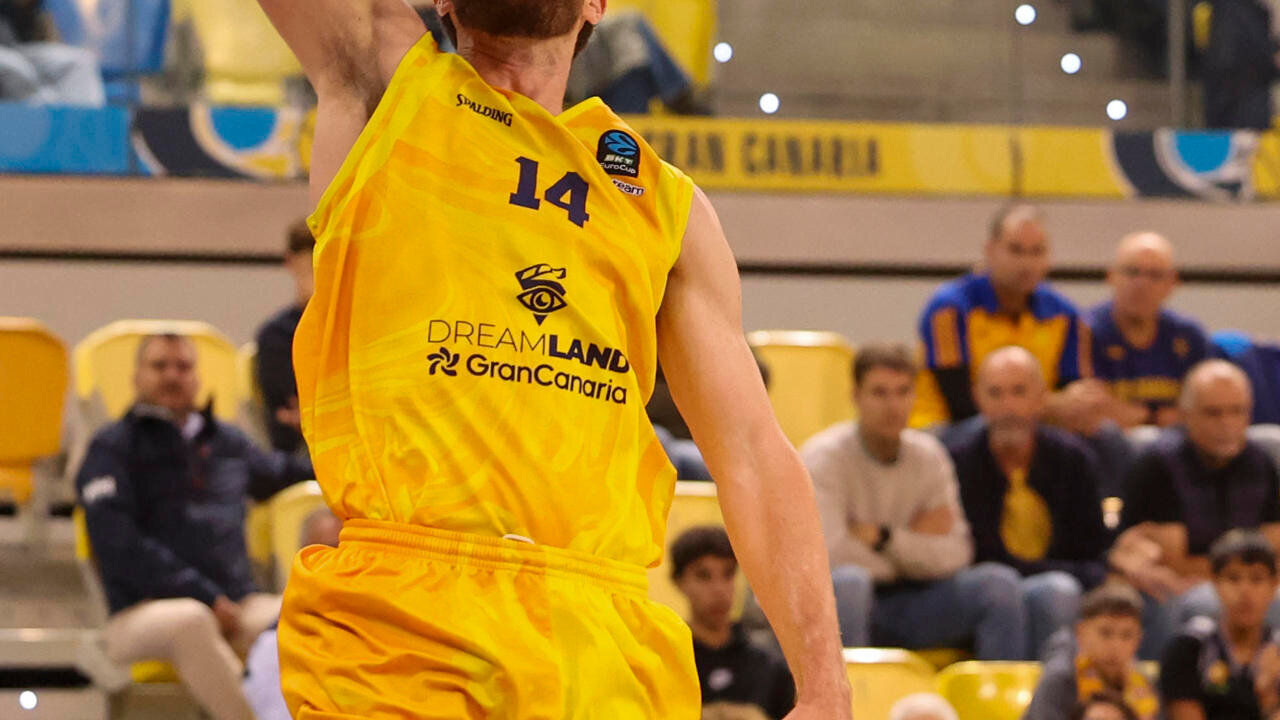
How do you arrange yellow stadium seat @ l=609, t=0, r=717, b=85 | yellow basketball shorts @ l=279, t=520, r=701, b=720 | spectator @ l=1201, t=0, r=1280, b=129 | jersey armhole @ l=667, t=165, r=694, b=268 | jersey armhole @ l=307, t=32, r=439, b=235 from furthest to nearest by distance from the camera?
spectator @ l=1201, t=0, r=1280, b=129 < yellow stadium seat @ l=609, t=0, r=717, b=85 < jersey armhole @ l=667, t=165, r=694, b=268 < jersey armhole @ l=307, t=32, r=439, b=235 < yellow basketball shorts @ l=279, t=520, r=701, b=720

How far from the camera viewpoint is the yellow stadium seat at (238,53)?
7316 mm

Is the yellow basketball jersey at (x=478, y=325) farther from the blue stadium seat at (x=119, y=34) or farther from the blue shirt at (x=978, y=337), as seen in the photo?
the blue stadium seat at (x=119, y=34)

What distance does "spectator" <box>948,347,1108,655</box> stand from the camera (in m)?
5.65

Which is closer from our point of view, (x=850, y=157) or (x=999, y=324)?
(x=999, y=324)

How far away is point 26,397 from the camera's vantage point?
599 cm

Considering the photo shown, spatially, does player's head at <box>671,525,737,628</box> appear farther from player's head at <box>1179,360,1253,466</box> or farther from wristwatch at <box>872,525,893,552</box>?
player's head at <box>1179,360,1253,466</box>

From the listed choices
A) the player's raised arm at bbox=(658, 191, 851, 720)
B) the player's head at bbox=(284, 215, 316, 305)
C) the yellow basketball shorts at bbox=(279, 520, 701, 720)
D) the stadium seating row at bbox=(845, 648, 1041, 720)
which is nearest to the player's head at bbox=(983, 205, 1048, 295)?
the stadium seating row at bbox=(845, 648, 1041, 720)

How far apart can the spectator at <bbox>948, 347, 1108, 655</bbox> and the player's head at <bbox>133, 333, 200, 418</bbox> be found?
2423 millimetres

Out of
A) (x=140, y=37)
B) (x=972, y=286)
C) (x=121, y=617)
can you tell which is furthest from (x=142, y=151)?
(x=972, y=286)

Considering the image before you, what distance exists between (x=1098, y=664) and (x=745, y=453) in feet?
10.6

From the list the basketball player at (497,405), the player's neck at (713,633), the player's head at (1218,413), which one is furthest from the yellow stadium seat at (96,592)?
the basketball player at (497,405)

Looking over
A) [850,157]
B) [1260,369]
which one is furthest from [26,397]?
[1260,369]

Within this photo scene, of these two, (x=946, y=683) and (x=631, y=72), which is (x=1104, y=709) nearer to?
(x=946, y=683)

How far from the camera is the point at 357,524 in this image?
6.13 feet
